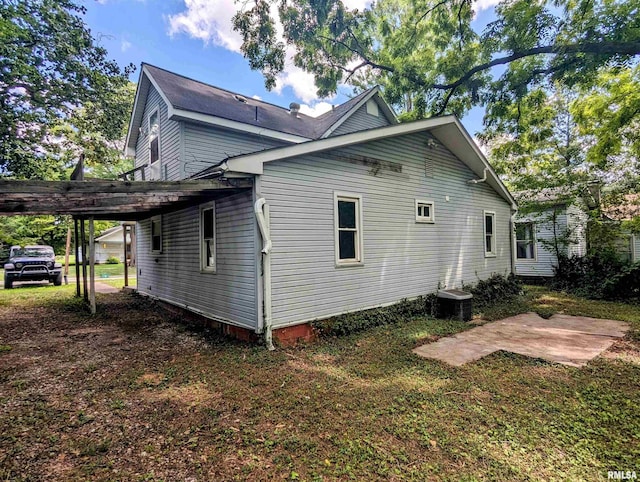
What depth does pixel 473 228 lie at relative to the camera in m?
10.2

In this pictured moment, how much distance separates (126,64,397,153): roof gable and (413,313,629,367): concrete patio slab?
7.01 metres

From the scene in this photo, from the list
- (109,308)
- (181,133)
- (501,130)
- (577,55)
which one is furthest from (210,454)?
(501,130)

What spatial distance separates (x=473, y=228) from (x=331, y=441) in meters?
8.95

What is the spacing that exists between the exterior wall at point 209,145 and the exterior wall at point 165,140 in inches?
9.8

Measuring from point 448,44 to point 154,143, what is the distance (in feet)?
37.3

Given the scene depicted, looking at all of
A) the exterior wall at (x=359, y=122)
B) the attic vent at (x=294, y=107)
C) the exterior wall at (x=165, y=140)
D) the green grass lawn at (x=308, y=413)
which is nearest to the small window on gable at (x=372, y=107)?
the exterior wall at (x=359, y=122)

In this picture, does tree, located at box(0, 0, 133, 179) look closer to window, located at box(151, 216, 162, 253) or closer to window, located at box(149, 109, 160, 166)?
window, located at box(149, 109, 160, 166)

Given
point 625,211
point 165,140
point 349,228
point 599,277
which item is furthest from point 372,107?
point 599,277

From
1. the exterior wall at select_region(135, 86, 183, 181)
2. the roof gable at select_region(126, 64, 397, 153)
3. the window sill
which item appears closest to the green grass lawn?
the window sill

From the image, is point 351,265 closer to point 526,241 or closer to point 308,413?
point 308,413

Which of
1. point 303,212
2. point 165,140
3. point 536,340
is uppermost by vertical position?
point 165,140

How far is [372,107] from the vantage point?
12.1 metres

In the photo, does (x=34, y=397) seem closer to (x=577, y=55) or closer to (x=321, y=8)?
(x=321, y=8)

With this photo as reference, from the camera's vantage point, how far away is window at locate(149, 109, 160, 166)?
9.23 m
